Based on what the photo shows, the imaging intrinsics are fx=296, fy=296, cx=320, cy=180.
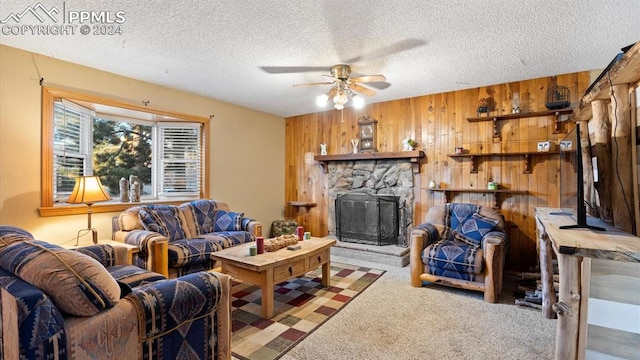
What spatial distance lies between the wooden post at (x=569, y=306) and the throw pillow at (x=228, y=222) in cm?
336

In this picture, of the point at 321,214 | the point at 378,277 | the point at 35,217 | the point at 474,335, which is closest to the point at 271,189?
the point at 321,214

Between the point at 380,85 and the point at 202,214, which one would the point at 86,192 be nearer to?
the point at 202,214

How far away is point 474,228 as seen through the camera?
3.37 m

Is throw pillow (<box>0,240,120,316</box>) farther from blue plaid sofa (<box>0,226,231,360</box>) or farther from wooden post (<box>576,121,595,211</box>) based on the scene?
wooden post (<box>576,121,595,211</box>)

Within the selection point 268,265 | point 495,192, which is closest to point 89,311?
point 268,265

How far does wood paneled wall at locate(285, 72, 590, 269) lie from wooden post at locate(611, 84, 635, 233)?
212cm

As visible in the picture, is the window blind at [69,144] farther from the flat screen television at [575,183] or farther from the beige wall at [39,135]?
the flat screen television at [575,183]

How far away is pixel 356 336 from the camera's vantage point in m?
2.27

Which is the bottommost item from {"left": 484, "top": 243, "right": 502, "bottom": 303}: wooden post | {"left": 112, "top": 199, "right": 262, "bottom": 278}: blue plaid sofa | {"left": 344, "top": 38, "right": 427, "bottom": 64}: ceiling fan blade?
{"left": 484, "top": 243, "right": 502, "bottom": 303}: wooden post

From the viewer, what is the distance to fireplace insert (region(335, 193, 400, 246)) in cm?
457

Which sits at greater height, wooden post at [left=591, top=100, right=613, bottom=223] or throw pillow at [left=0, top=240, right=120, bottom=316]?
wooden post at [left=591, top=100, right=613, bottom=223]

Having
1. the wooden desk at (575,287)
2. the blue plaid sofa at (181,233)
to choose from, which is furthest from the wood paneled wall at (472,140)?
the wooden desk at (575,287)

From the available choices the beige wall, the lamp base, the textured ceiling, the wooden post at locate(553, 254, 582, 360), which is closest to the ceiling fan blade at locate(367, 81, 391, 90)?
the textured ceiling

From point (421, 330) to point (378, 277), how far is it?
4.10ft
